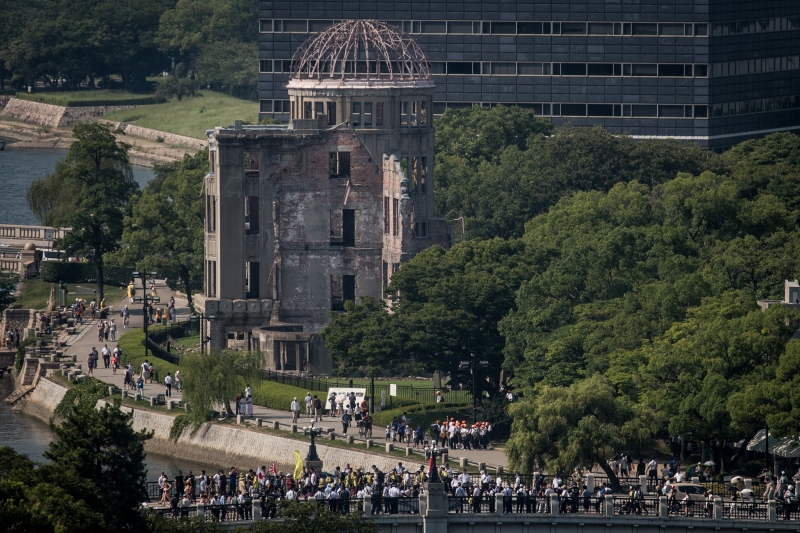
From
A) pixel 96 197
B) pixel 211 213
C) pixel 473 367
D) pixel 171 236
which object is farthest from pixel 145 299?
pixel 473 367

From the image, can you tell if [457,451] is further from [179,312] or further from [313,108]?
[179,312]

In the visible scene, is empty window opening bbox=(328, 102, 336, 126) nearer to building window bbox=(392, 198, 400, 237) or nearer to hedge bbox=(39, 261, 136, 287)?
building window bbox=(392, 198, 400, 237)

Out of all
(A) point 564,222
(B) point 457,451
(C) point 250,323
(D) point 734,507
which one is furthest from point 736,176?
(D) point 734,507

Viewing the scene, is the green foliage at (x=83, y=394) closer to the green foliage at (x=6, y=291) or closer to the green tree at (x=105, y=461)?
the green foliage at (x=6, y=291)

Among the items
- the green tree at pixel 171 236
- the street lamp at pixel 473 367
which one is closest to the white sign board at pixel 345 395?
the street lamp at pixel 473 367

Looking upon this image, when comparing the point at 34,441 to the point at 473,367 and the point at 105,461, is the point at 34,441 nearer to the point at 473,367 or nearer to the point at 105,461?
the point at 473,367
